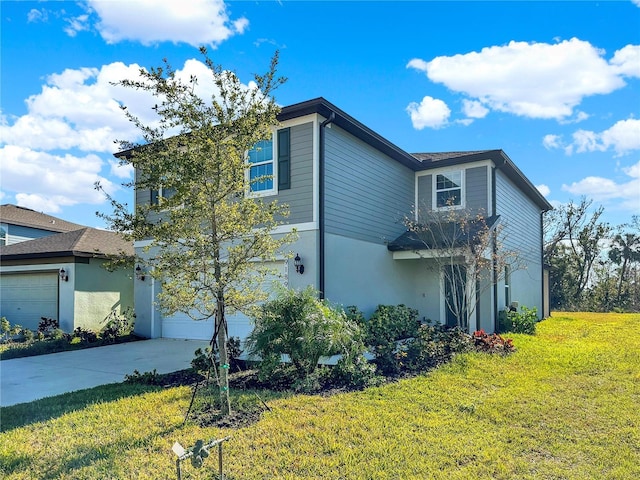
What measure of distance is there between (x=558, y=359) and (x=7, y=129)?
11791mm

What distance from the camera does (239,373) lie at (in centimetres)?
752

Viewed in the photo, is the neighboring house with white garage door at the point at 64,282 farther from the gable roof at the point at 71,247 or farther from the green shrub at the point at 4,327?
the green shrub at the point at 4,327

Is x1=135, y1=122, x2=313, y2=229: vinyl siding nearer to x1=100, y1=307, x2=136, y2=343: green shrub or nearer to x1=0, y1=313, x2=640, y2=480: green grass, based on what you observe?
x1=0, y1=313, x2=640, y2=480: green grass

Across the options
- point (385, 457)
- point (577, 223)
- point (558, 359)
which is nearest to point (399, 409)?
point (385, 457)

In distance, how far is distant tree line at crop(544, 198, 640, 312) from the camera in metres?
24.4

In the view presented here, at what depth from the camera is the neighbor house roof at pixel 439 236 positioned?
35.5ft

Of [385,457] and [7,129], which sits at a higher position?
[7,129]

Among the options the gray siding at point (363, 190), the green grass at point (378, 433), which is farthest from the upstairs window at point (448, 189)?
the green grass at point (378, 433)

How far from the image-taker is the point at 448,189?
13.1 meters

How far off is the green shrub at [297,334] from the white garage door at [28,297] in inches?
423

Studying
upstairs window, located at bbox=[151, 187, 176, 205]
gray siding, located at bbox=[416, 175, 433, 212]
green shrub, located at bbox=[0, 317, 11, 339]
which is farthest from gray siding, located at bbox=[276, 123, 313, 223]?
green shrub, located at bbox=[0, 317, 11, 339]

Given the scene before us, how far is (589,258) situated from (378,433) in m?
26.1

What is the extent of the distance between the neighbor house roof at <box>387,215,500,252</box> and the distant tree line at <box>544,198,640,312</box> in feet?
51.5

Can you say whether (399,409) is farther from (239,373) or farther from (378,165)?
(378,165)
